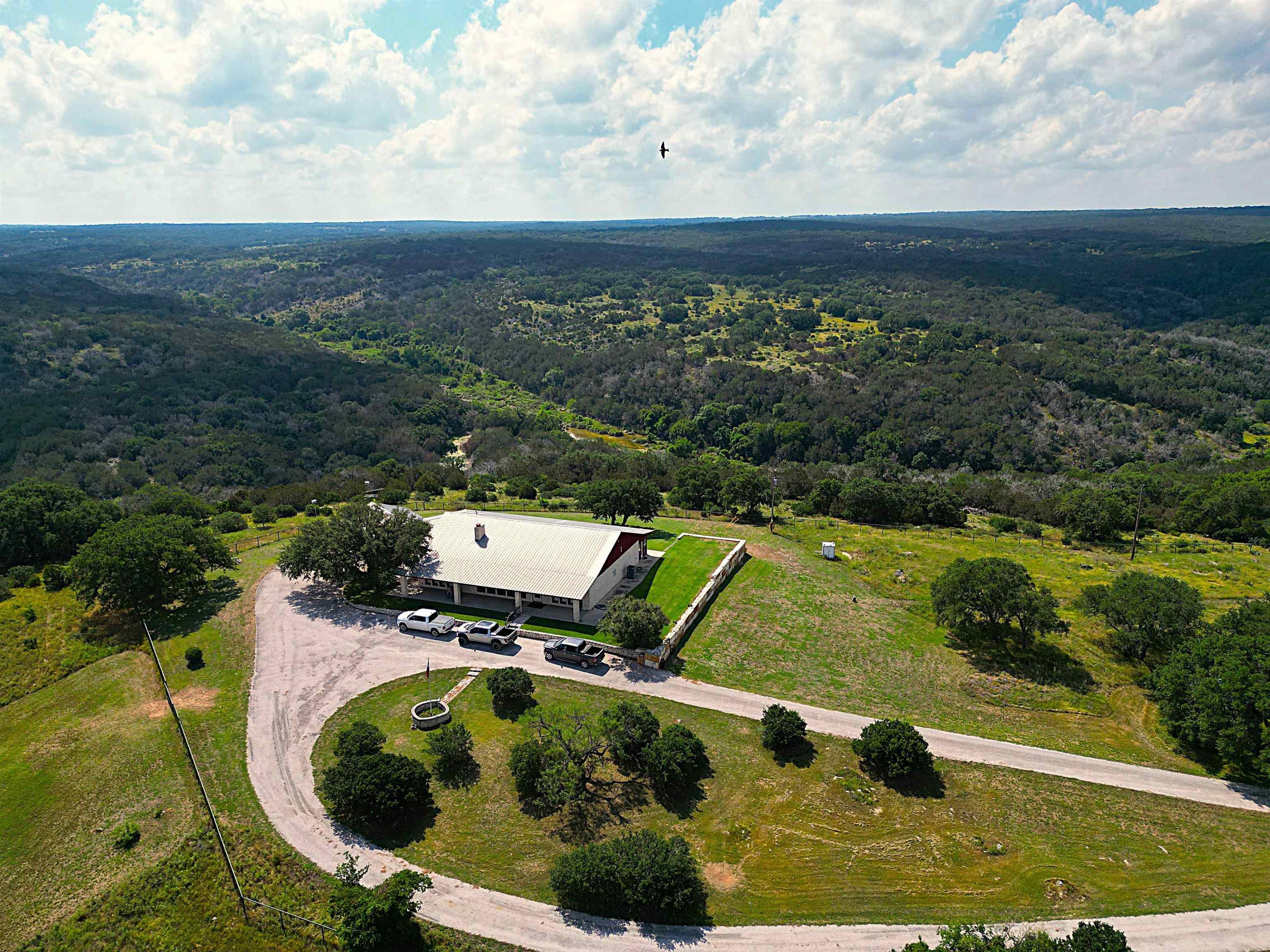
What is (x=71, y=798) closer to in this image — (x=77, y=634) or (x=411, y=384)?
(x=77, y=634)

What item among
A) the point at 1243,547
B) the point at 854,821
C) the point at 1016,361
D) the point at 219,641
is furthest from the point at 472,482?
the point at 1016,361

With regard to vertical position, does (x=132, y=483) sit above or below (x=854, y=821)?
below

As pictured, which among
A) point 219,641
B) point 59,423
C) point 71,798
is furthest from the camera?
point 59,423

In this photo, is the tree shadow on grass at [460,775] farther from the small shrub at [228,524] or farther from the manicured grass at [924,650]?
the small shrub at [228,524]

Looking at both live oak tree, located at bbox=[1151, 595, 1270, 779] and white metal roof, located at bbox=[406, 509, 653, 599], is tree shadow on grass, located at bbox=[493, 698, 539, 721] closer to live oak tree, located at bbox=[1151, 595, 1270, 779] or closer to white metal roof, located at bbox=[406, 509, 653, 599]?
white metal roof, located at bbox=[406, 509, 653, 599]

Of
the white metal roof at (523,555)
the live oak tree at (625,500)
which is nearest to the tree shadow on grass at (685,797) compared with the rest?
the white metal roof at (523,555)

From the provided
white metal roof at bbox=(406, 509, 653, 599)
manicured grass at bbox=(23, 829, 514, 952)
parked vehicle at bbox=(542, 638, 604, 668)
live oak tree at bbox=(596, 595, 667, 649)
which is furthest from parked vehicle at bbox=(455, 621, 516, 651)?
manicured grass at bbox=(23, 829, 514, 952)
